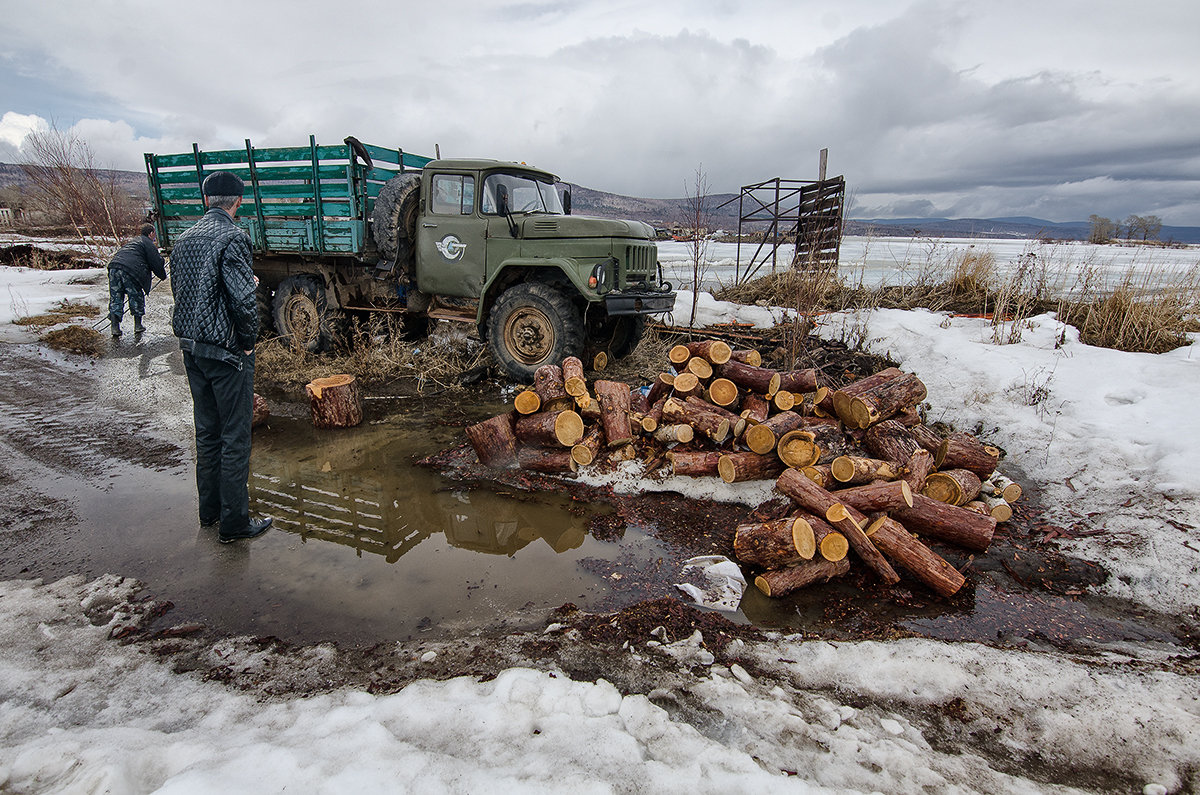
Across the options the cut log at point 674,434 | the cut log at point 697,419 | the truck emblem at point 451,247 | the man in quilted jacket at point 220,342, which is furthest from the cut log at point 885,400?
the truck emblem at point 451,247

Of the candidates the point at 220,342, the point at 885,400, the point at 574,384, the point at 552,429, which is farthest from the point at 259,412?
the point at 885,400

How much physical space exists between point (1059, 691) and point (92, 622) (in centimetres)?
471

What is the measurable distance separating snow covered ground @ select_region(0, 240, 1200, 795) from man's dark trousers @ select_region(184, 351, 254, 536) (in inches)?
27.5

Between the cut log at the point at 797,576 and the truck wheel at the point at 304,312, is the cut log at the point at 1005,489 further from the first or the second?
the truck wheel at the point at 304,312

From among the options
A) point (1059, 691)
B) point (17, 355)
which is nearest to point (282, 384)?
point (17, 355)

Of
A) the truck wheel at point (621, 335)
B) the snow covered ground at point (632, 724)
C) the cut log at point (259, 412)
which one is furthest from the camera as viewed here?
the truck wheel at point (621, 335)

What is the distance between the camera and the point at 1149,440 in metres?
4.53

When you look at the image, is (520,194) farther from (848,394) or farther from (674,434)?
(848,394)

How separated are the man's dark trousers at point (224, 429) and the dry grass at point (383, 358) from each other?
329cm

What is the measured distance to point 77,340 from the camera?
9.42 meters

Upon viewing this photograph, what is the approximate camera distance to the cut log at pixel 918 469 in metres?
4.14

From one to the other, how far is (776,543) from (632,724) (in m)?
1.54

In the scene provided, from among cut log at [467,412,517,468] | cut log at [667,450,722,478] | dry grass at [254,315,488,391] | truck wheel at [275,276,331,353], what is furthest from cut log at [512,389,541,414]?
truck wheel at [275,276,331,353]

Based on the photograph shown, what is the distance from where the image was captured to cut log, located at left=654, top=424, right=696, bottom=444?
188 inches
